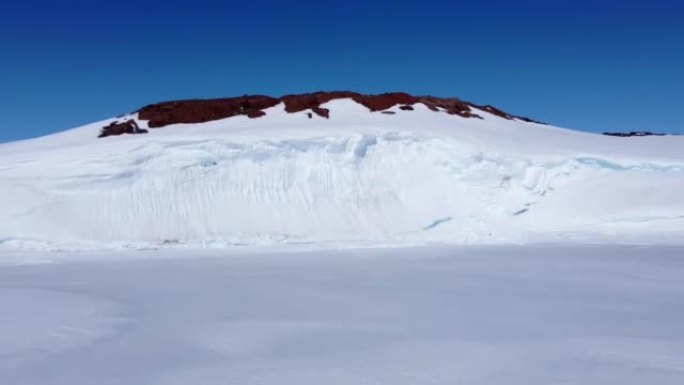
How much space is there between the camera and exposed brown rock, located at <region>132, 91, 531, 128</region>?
21.5m

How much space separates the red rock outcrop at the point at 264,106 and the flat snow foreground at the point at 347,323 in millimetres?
11757

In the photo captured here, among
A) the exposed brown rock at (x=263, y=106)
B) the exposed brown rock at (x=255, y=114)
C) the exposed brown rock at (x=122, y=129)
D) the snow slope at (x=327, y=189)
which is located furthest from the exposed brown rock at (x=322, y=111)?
the exposed brown rock at (x=122, y=129)

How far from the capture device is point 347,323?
5.88m

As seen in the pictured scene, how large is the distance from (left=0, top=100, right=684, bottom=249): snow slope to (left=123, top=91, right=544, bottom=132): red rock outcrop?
54.9 inches

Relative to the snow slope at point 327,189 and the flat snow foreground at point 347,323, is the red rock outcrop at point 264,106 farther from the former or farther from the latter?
the flat snow foreground at point 347,323

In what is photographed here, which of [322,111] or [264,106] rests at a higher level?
[264,106]

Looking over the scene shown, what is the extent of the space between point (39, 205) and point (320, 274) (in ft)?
28.7

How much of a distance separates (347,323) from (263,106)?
17.2 meters

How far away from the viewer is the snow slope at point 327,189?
15.1 metres

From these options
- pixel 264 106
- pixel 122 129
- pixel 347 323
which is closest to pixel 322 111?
pixel 264 106

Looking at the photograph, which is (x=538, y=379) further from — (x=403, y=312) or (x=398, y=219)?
(x=398, y=219)

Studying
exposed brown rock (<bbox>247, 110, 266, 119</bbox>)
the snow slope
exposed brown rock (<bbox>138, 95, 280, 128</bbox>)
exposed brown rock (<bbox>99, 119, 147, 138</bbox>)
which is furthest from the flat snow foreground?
exposed brown rock (<bbox>247, 110, 266, 119</bbox>)

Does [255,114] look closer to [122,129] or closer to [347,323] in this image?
[122,129]

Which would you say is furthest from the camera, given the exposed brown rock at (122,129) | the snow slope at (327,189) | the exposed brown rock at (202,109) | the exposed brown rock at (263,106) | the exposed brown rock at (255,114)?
the exposed brown rock at (263,106)
